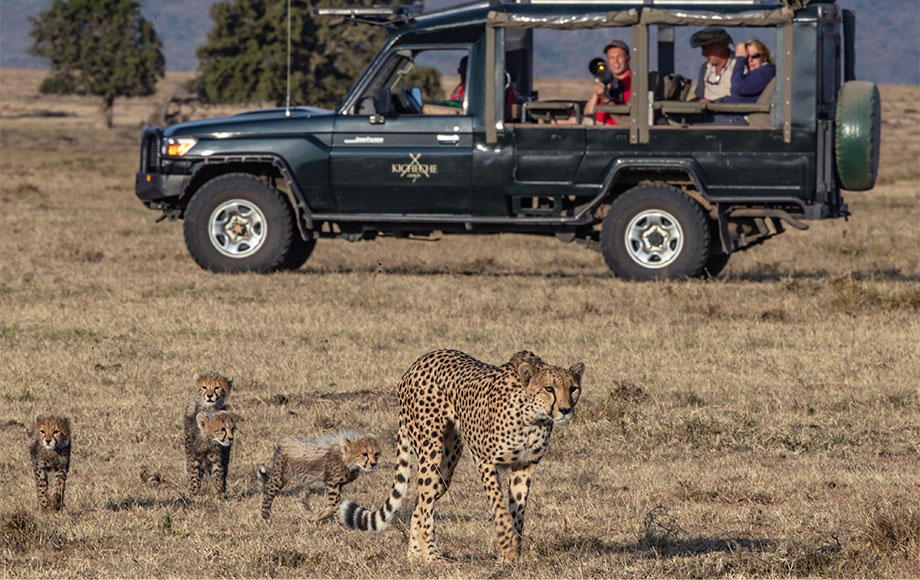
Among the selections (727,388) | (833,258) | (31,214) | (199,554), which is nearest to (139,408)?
(199,554)

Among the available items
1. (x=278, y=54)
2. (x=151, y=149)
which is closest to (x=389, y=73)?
(x=151, y=149)

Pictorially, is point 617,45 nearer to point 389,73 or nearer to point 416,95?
point 416,95

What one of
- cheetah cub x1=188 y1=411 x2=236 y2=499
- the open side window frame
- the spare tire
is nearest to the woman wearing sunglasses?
the spare tire

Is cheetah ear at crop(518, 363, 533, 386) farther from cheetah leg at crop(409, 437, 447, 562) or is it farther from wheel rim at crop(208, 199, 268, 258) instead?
wheel rim at crop(208, 199, 268, 258)

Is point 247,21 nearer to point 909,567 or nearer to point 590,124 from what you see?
point 590,124

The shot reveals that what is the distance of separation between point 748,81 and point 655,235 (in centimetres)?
164

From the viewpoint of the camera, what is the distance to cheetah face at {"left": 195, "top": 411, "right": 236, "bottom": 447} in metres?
6.80

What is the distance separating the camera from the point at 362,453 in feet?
20.2

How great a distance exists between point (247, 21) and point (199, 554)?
152 ft

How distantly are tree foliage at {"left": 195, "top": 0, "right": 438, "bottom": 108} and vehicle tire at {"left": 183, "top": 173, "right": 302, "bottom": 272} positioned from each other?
30954mm

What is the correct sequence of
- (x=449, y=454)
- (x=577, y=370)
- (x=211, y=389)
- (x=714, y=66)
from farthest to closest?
(x=714, y=66), (x=211, y=389), (x=449, y=454), (x=577, y=370)

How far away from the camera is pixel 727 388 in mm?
9391

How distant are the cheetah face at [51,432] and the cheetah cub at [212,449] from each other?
629mm

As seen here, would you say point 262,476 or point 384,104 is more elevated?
point 384,104
